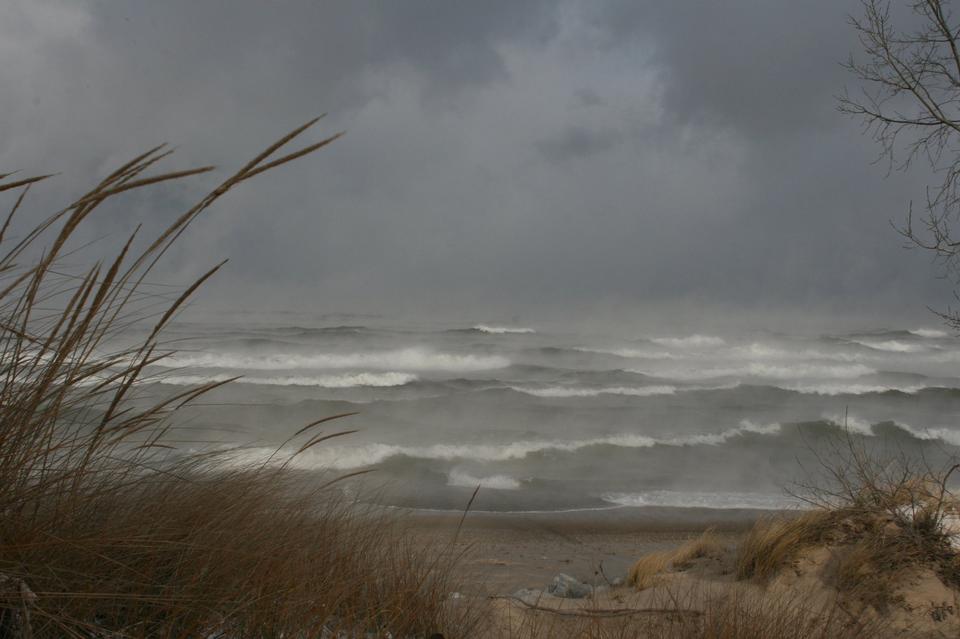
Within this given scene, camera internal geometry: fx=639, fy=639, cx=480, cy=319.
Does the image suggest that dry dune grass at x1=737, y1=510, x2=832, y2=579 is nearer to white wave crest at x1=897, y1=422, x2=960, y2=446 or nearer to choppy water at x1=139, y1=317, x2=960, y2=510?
choppy water at x1=139, y1=317, x2=960, y2=510

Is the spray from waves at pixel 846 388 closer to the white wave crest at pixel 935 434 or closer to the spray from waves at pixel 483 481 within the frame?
the white wave crest at pixel 935 434

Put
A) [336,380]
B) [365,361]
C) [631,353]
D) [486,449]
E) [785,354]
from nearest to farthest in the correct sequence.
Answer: [486,449] → [336,380] → [365,361] → [631,353] → [785,354]

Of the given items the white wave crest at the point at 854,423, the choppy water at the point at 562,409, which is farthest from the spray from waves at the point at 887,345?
the white wave crest at the point at 854,423

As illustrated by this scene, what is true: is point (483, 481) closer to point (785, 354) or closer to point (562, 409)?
point (562, 409)

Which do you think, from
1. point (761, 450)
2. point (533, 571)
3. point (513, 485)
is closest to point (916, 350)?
point (761, 450)

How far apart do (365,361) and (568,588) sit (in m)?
21.5

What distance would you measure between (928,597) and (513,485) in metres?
7.30

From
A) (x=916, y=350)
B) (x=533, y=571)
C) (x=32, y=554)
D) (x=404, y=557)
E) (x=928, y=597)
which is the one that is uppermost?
(x=916, y=350)

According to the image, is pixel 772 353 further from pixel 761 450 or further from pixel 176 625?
pixel 176 625

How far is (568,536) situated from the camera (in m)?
8.28

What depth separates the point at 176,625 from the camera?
1.91 metres

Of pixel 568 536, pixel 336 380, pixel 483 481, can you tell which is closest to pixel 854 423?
pixel 483 481

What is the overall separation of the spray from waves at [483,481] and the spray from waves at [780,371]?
52.3ft

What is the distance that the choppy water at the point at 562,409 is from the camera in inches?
428
